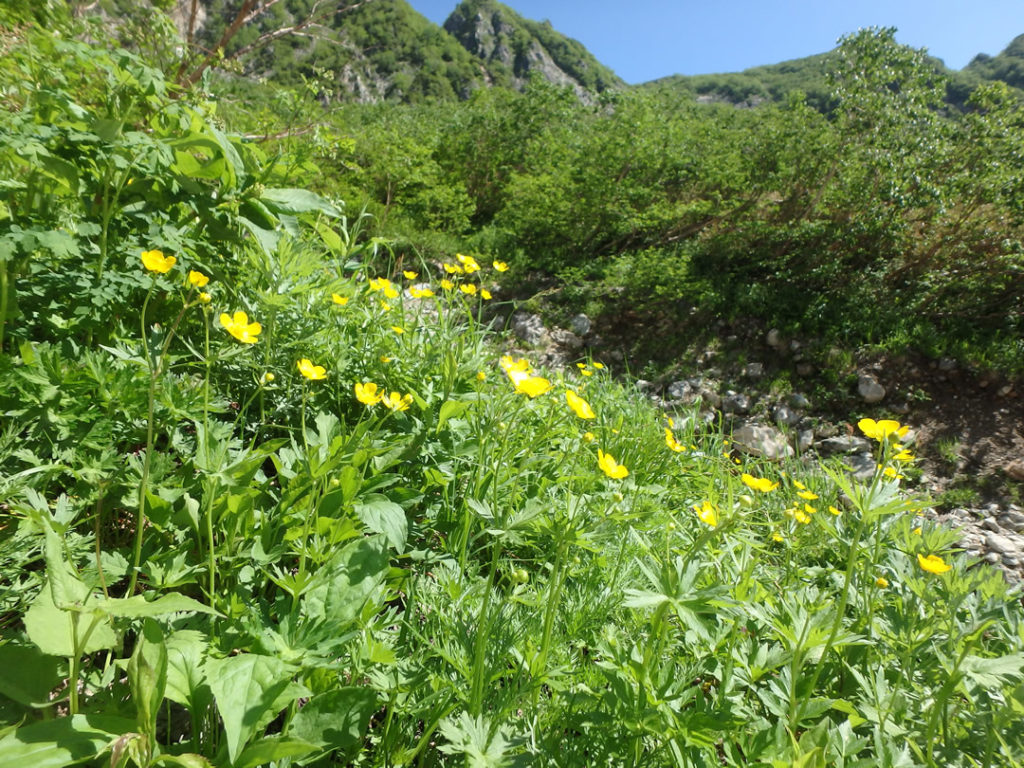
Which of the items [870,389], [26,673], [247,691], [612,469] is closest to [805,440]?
[870,389]

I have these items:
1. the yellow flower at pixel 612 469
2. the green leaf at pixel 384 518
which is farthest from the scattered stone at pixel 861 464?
the green leaf at pixel 384 518

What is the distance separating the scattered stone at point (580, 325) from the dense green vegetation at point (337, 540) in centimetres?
220

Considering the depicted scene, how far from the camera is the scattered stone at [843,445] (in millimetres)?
3564

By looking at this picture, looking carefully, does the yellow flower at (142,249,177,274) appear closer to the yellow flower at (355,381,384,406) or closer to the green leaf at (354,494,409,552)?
the yellow flower at (355,381,384,406)

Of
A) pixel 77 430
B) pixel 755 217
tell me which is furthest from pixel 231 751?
pixel 755 217

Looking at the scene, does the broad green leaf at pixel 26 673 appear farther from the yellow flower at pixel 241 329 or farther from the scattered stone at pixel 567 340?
the scattered stone at pixel 567 340

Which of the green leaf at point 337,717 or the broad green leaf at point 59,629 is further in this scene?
the green leaf at point 337,717

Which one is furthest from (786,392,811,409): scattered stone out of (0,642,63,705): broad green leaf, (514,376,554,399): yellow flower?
(0,642,63,705): broad green leaf

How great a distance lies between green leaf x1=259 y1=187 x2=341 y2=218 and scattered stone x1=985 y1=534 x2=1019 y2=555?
358 centimetres

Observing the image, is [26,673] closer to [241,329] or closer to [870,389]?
[241,329]

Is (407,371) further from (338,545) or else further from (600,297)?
(600,297)

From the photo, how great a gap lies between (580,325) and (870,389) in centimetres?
234

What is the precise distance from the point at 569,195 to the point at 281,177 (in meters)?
4.47

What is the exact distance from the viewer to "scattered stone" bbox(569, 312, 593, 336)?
191 inches
